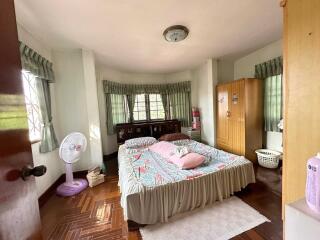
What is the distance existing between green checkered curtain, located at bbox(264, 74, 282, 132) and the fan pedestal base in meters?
3.59

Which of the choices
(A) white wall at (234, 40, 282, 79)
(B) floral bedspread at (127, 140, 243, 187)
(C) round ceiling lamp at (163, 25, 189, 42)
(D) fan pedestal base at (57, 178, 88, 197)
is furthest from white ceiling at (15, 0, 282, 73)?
(D) fan pedestal base at (57, 178, 88, 197)

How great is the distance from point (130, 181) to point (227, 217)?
45.8 inches

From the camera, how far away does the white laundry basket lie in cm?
280

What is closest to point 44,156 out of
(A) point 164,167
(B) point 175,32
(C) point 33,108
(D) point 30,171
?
(C) point 33,108

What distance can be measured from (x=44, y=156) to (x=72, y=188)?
0.65m

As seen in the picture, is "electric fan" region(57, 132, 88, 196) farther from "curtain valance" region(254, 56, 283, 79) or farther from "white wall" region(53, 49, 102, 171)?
"curtain valance" region(254, 56, 283, 79)

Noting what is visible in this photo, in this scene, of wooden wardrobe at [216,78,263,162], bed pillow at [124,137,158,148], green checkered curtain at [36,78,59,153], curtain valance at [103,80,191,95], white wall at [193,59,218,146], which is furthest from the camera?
curtain valance at [103,80,191,95]

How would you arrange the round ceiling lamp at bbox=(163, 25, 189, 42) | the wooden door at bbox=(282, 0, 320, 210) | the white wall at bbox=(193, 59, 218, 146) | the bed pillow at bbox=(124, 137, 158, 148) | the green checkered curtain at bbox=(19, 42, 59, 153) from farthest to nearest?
the white wall at bbox=(193, 59, 218, 146), the bed pillow at bbox=(124, 137, 158, 148), the green checkered curtain at bbox=(19, 42, 59, 153), the round ceiling lamp at bbox=(163, 25, 189, 42), the wooden door at bbox=(282, 0, 320, 210)

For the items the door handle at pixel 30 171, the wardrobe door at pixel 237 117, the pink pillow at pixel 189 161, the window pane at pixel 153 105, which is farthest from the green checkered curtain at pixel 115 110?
the door handle at pixel 30 171

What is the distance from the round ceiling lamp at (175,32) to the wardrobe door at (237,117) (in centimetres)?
157

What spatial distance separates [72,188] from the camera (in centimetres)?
244

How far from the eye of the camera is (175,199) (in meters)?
1.75

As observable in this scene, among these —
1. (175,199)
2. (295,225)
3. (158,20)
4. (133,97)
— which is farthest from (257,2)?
(133,97)

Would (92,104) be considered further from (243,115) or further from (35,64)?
(243,115)
